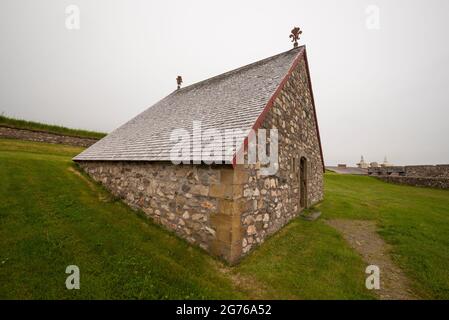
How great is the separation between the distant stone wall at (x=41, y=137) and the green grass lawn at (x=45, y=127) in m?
0.41

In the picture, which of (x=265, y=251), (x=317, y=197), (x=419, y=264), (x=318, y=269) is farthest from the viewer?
(x=317, y=197)

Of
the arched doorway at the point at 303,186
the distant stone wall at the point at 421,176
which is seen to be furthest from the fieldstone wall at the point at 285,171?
the distant stone wall at the point at 421,176

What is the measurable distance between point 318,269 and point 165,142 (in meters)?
6.08

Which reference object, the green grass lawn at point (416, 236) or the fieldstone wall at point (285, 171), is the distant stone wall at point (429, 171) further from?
the fieldstone wall at point (285, 171)

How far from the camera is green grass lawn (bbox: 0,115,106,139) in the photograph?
61.1 feet

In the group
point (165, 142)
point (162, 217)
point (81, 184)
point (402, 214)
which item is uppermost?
point (165, 142)

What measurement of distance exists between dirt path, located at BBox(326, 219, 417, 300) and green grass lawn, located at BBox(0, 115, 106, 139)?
25.5 meters

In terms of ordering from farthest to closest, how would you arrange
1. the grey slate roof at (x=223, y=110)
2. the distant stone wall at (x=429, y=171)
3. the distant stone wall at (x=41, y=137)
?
1. the distant stone wall at (x=429, y=171)
2. the distant stone wall at (x=41, y=137)
3. the grey slate roof at (x=223, y=110)

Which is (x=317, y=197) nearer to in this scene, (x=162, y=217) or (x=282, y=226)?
(x=282, y=226)

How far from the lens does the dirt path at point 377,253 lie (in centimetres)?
414

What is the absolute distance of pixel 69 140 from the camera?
21.4m

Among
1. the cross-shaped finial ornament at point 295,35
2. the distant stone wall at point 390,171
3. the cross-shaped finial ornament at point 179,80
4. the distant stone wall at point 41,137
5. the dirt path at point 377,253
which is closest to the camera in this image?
the dirt path at point 377,253

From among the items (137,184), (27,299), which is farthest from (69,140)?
(27,299)

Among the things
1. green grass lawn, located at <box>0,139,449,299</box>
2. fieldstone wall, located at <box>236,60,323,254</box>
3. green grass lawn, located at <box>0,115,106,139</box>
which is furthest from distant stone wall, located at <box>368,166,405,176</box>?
green grass lawn, located at <box>0,115,106,139</box>
